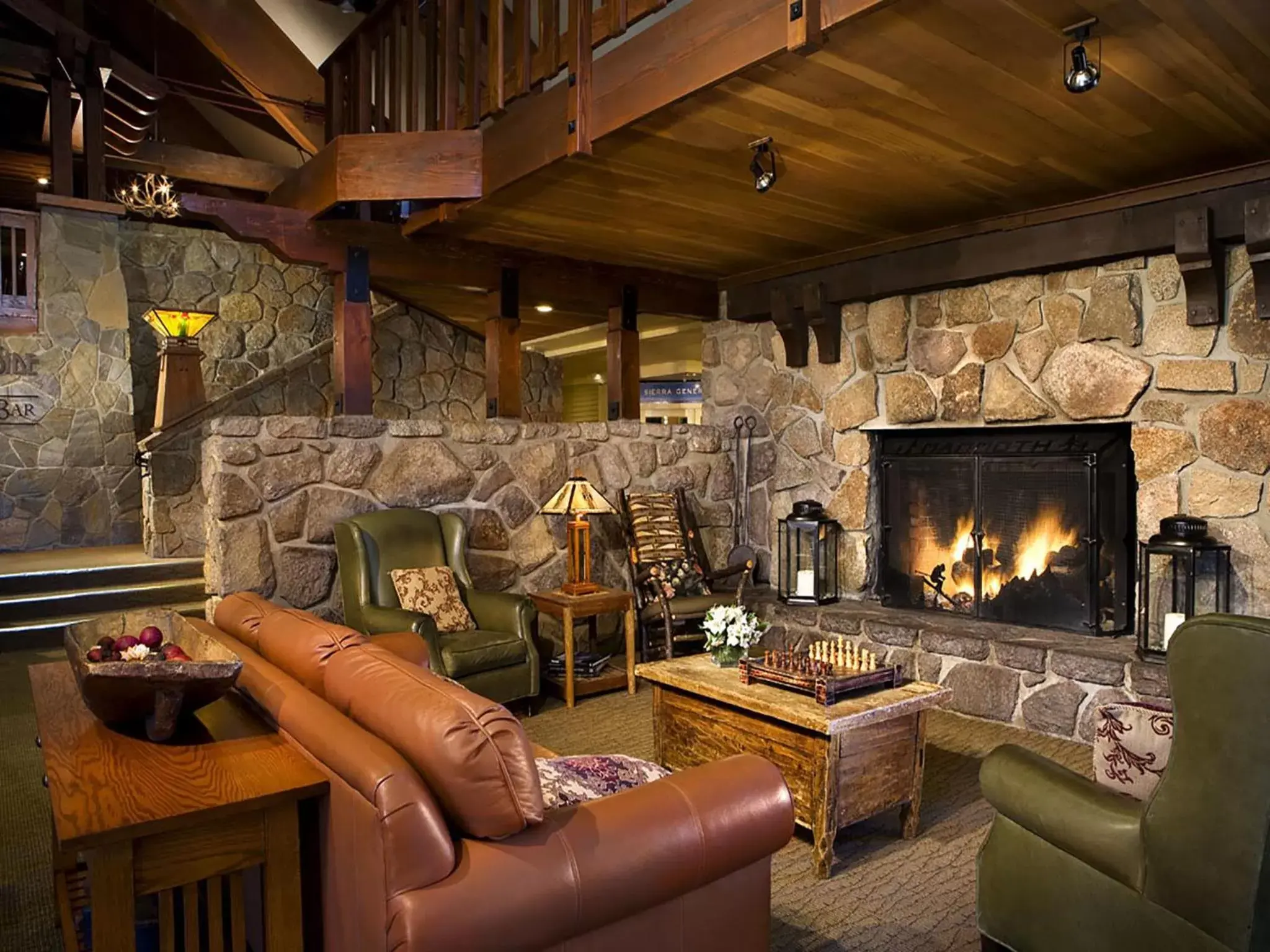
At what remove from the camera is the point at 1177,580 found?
3908 mm

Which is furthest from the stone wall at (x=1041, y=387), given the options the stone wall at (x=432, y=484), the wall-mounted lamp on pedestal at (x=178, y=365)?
the wall-mounted lamp on pedestal at (x=178, y=365)

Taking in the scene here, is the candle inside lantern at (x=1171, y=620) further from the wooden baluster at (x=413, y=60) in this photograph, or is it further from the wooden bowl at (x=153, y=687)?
the wooden baluster at (x=413, y=60)

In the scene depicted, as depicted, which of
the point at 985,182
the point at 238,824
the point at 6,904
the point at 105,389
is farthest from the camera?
the point at 105,389

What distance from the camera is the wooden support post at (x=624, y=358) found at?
5770mm

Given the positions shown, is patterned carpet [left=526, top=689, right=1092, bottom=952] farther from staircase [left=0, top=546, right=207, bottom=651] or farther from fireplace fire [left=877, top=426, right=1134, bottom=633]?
staircase [left=0, top=546, right=207, bottom=651]

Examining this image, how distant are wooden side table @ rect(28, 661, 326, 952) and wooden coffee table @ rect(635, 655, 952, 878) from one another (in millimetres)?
1506

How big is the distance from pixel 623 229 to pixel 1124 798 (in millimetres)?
3576

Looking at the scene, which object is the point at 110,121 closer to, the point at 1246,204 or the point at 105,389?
the point at 105,389

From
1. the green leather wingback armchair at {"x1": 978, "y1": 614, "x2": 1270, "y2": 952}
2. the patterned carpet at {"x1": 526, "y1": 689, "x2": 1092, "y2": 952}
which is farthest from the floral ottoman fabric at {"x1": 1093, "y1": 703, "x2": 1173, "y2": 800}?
the patterned carpet at {"x1": 526, "y1": 689, "x2": 1092, "y2": 952}

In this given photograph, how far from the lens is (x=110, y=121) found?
7.20 m

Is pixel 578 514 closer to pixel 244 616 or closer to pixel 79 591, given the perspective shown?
pixel 244 616

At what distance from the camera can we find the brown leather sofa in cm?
149

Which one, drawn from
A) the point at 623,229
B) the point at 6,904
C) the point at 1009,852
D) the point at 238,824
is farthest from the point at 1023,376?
the point at 6,904

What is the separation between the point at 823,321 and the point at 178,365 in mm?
5205
